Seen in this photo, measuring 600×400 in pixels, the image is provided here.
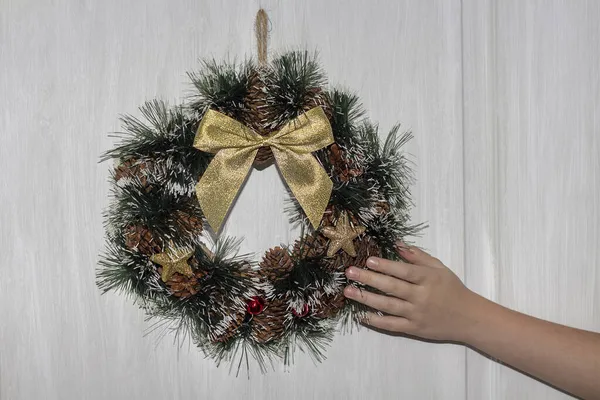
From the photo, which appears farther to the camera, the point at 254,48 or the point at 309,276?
the point at 254,48

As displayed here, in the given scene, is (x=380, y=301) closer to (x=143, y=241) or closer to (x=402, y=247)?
(x=402, y=247)

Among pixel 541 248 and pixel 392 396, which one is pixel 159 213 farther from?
pixel 541 248

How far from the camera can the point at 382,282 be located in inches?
39.6

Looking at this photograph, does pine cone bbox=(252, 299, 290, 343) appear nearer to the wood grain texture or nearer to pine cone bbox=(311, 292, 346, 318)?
pine cone bbox=(311, 292, 346, 318)

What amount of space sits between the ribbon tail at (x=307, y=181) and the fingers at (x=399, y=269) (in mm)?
116

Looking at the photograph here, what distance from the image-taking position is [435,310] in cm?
104

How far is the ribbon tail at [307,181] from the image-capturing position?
0.99m

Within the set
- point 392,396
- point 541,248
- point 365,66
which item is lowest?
point 392,396

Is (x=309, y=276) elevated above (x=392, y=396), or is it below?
above

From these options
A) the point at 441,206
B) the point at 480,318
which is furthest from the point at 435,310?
the point at 441,206

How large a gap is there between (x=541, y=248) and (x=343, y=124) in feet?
1.53

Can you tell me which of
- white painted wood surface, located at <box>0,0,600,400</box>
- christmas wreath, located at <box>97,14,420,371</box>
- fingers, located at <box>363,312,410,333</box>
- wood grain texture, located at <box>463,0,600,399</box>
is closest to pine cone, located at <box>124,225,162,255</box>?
christmas wreath, located at <box>97,14,420,371</box>

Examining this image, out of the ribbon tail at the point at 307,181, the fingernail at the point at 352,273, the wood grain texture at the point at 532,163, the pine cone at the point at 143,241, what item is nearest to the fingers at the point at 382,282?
the fingernail at the point at 352,273

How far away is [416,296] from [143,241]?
0.46m
